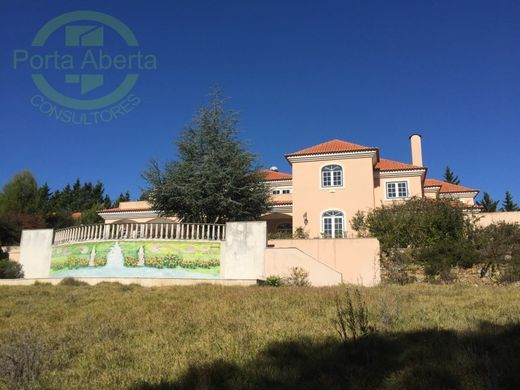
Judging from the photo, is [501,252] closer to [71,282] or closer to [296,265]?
[296,265]

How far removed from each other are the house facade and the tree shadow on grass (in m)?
19.8

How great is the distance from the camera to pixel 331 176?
93.2 feet

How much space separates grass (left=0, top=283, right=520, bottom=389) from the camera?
4.94 m

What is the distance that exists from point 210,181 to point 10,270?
9.49 metres

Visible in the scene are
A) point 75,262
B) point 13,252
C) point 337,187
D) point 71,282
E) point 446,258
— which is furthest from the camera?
point 337,187

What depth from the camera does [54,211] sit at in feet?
145

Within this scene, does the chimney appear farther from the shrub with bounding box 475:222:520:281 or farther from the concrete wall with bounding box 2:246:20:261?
the concrete wall with bounding box 2:246:20:261

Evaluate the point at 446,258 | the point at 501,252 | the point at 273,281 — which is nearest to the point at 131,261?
the point at 273,281

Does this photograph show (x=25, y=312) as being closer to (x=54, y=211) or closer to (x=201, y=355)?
(x=201, y=355)

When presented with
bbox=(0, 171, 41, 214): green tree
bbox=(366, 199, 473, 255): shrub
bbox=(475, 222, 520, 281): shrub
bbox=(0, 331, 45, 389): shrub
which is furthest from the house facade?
bbox=(0, 171, 41, 214): green tree

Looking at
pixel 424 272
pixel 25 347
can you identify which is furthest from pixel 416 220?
pixel 25 347

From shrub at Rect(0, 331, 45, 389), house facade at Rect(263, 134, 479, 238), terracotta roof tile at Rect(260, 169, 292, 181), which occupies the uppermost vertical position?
terracotta roof tile at Rect(260, 169, 292, 181)

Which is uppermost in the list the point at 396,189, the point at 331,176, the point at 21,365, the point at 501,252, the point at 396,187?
the point at 331,176

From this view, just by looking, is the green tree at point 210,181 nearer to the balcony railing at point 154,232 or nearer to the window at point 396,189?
the balcony railing at point 154,232
